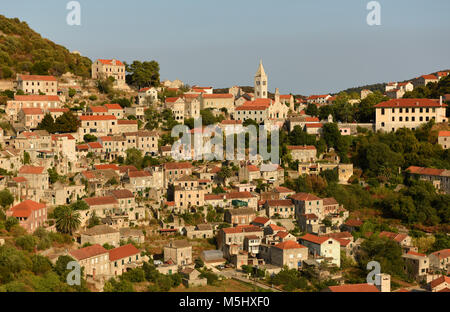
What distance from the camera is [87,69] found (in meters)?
60.0

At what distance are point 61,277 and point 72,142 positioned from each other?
15011 mm

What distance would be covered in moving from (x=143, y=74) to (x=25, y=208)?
92.9 ft

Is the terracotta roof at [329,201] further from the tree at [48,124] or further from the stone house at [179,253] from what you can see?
the tree at [48,124]

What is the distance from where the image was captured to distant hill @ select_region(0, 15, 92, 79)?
178 ft

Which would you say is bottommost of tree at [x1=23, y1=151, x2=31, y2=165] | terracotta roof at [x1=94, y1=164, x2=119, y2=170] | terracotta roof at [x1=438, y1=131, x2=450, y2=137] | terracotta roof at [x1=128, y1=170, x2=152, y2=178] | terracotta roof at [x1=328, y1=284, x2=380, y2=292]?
terracotta roof at [x1=328, y1=284, x2=380, y2=292]

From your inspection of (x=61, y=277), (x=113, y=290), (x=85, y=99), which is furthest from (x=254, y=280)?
(x=85, y=99)

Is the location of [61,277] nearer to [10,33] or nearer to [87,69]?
[87,69]

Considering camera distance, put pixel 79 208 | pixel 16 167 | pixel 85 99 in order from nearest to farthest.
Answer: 1. pixel 79 208
2. pixel 16 167
3. pixel 85 99

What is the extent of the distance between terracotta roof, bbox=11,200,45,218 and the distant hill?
23270mm

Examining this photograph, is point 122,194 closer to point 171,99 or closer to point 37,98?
point 37,98

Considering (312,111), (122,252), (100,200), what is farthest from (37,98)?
(312,111)

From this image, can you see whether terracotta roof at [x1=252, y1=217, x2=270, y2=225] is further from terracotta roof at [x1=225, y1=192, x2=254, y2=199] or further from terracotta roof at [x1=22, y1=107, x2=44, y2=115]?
terracotta roof at [x1=22, y1=107, x2=44, y2=115]
